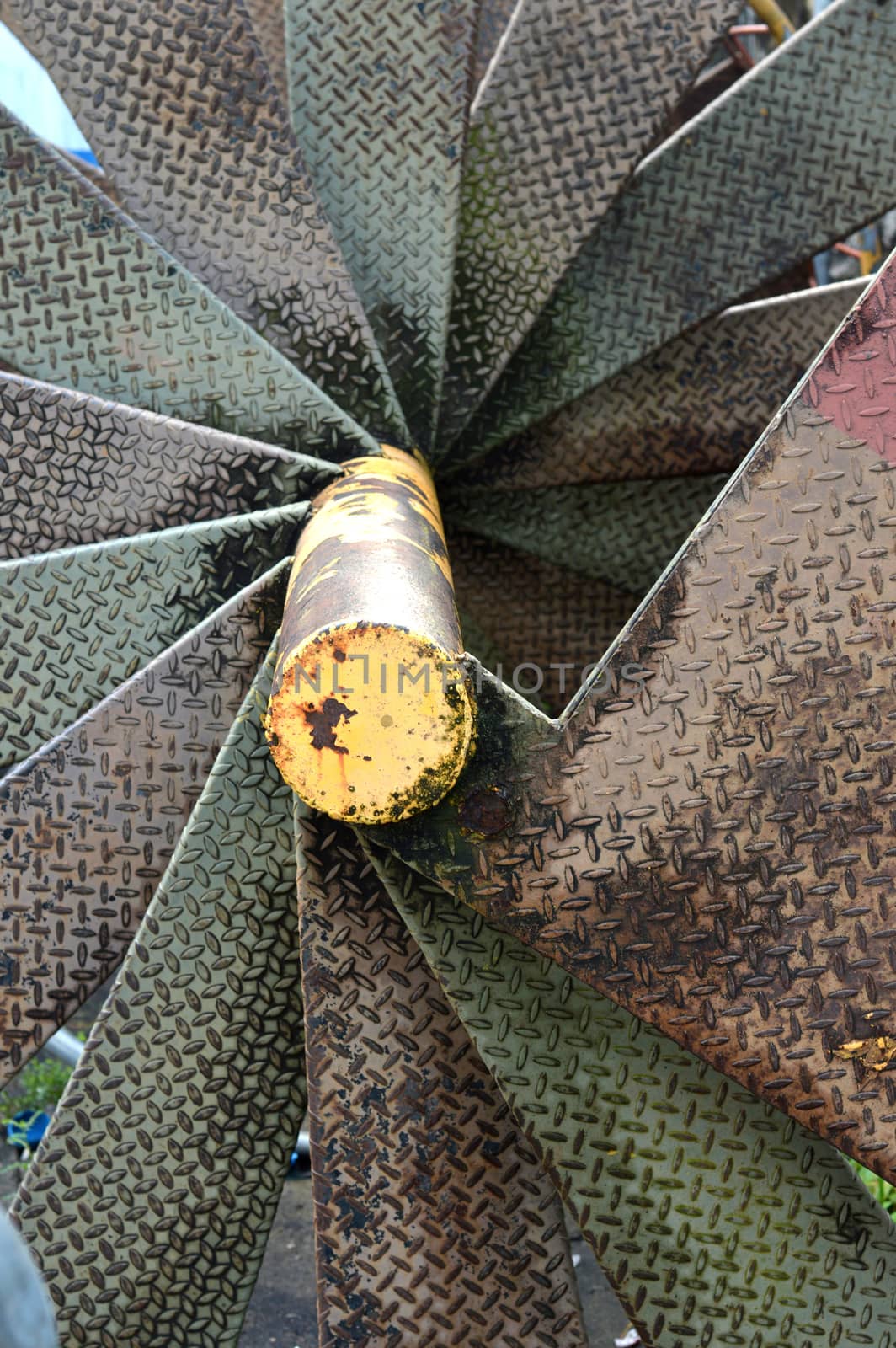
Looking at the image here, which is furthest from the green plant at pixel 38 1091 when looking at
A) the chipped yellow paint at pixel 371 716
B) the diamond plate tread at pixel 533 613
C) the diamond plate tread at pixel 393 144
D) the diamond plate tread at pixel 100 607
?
the chipped yellow paint at pixel 371 716

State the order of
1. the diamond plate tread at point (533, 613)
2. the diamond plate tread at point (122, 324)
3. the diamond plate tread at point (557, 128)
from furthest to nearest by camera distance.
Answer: the diamond plate tread at point (533, 613) → the diamond plate tread at point (557, 128) → the diamond plate tread at point (122, 324)

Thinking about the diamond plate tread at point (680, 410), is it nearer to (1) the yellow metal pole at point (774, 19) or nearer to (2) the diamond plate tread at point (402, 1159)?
(1) the yellow metal pole at point (774, 19)

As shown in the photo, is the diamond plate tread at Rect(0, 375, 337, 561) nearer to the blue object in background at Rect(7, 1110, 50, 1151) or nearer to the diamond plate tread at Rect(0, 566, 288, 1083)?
the diamond plate tread at Rect(0, 566, 288, 1083)

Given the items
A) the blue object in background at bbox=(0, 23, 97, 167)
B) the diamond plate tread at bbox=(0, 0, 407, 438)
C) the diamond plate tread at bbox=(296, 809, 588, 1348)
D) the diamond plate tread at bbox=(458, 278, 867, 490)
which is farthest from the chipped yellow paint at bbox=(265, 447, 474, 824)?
the blue object in background at bbox=(0, 23, 97, 167)

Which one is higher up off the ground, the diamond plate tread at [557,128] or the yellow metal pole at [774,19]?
the diamond plate tread at [557,128]

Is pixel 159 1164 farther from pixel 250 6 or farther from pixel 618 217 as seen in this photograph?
pixel 250 6

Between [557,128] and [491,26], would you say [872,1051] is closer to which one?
[557,128]

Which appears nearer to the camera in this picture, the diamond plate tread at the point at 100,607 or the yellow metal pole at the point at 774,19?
the diamond plate tread at the point at 100,607

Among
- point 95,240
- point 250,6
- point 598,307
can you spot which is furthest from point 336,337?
point 250,6
